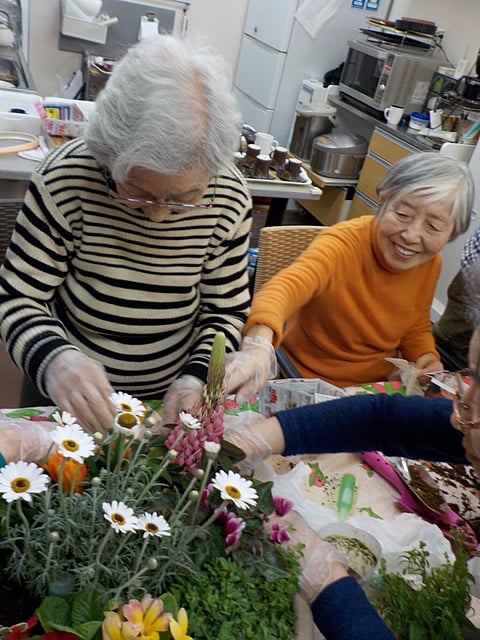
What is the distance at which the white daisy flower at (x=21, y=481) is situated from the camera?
0.60m

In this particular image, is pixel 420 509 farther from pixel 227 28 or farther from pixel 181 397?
pixel 227 28

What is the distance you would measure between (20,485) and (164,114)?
0.67 m

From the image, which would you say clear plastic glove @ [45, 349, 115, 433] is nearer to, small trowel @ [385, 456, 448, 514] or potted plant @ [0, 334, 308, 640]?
potted plant @ [0, 334, 308, 640]

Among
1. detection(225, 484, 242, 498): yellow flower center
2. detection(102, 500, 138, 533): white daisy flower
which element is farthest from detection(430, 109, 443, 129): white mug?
detection(102, 500, 138, 533): white daisy flower

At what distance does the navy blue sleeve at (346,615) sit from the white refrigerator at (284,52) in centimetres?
449

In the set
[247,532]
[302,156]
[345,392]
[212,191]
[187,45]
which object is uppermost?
[187,45]

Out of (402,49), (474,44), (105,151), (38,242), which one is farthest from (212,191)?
(474,44)

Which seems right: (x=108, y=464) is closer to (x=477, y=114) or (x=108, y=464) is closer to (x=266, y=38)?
(x=477, y=114)

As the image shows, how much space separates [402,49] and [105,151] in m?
3.80

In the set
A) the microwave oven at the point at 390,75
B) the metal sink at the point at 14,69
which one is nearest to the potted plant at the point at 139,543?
the metal sink at the point at 14,69

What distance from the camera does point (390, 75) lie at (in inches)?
160

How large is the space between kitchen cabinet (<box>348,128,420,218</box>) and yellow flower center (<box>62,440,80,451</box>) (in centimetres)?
370

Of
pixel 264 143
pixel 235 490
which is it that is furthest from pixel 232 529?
pixel 264 143

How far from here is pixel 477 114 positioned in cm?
375
